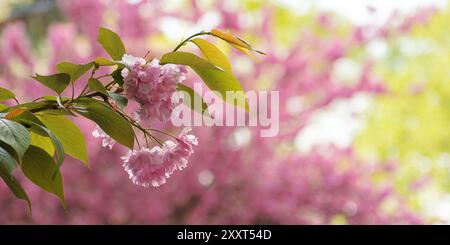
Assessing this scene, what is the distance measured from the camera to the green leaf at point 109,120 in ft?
1.90

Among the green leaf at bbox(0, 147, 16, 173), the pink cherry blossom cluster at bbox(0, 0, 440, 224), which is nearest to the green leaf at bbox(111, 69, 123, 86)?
the green leaf at bbox(0, 147, 16, 173)

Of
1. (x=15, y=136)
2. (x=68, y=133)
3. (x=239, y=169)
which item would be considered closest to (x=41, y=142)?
(x=68, y=133)

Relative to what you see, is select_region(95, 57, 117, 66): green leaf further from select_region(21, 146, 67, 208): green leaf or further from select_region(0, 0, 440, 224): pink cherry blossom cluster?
select_region(0, 0, 440, 224): pink cherry blossom cluster

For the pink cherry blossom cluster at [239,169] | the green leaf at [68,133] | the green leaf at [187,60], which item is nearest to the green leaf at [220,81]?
the green leaf at [187,60]

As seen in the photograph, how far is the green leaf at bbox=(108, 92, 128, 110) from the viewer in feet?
1.89

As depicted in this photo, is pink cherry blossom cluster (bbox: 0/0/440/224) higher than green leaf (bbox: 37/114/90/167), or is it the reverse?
pink cherry blossom cluster (bbox: 0/0/440/224)

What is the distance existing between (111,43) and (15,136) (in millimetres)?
149

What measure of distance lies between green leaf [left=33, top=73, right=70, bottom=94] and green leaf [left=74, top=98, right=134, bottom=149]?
0.02 meters

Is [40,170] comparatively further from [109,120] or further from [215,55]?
[215,55]

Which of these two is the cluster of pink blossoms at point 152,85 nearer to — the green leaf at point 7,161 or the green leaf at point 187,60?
the green leaf at point 187,60

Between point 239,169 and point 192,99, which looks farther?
point 239,169

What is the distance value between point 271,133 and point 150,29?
76 cm

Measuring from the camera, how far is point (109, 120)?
58cm

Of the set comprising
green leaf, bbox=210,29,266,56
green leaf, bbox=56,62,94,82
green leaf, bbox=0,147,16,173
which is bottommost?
green leaf, bbox=0,147,16,173
